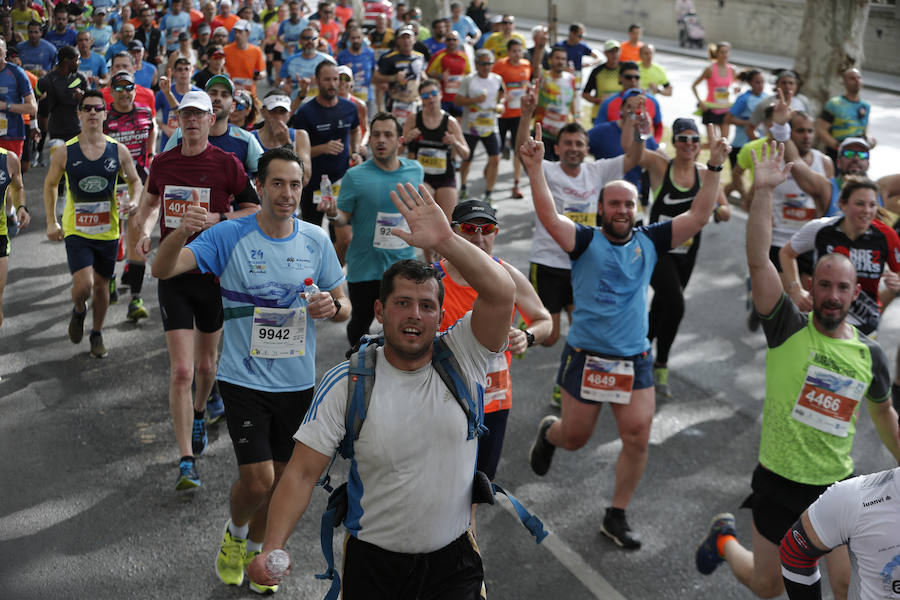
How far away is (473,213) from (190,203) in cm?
240

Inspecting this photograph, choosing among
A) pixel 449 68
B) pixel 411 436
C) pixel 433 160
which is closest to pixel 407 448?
pixel 411 436

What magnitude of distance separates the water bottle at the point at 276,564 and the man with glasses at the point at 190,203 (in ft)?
9.94

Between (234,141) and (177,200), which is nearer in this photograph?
(177,200)

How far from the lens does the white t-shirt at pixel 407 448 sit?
353 centimetres

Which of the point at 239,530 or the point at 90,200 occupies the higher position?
the point at 90,200

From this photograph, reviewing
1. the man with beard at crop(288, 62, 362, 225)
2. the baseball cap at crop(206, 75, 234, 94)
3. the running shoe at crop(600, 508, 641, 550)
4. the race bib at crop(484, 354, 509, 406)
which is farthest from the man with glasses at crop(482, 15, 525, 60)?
the race bib at crop(484, 354, 509, 406)

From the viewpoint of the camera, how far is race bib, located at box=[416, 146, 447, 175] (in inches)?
386

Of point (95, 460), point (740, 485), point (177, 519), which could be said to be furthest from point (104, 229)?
point (740, 485)

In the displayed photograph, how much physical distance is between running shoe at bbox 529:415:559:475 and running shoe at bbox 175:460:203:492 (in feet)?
6.69

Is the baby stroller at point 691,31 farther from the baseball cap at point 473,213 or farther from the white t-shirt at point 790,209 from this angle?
the baseball cap at point 473,213

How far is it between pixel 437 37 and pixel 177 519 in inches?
522

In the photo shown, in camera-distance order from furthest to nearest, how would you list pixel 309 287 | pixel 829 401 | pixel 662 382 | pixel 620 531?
pixel 662 382
pixel 620 531
pixel 309 287
pixel 829 401

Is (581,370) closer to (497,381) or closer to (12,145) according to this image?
(497,381)

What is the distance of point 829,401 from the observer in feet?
15.5
